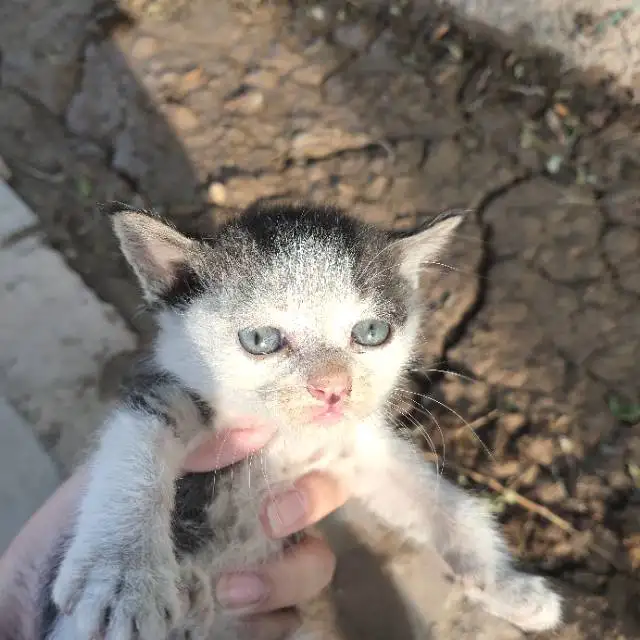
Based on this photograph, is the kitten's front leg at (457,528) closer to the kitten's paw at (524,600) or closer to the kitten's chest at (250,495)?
the kitten's paw at (524,600)

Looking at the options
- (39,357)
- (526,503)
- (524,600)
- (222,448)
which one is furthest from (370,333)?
(39,357)

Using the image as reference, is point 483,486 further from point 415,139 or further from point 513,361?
point 415,139

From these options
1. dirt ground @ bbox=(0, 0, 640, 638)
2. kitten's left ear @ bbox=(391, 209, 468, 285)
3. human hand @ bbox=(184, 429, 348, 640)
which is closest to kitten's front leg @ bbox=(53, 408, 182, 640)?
human hand @ bbox=(184, 429, 348, 640)

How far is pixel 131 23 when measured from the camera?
3254 millimetres

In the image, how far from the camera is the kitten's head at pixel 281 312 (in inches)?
59.6

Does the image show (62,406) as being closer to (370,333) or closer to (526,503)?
(370,333)

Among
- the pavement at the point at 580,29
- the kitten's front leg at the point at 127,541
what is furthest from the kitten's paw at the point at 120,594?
the pavement at the point at 580,29

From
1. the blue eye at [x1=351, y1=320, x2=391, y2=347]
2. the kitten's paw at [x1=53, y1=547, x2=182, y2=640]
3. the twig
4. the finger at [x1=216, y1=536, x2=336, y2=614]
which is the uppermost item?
the blue eye at [x1=351, y1=320, x2=391, y2=347]

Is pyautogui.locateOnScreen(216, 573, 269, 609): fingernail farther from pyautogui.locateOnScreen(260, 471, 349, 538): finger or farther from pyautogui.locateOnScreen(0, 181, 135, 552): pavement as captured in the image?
pyautogui.locateOnScreen(0, 181, 135, 552): pavement

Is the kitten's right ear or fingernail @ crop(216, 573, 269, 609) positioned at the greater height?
the kitten's right ear

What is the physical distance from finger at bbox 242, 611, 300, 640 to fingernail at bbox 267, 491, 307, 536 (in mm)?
305

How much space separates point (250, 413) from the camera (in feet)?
5.31

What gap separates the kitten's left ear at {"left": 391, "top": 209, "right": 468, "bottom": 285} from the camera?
67.9 inches

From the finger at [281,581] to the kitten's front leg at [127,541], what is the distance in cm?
33
